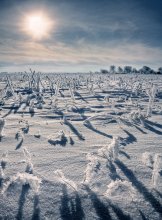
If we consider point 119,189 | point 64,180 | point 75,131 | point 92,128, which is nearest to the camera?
point 119,189

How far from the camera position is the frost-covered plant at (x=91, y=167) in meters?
2.62

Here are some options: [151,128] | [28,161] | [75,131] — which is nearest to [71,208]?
[28,161]

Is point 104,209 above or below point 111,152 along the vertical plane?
below

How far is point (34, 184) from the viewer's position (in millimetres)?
2449

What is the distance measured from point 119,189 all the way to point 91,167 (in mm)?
542

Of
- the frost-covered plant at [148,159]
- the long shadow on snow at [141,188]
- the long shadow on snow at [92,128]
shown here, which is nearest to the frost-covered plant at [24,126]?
the long shadow on snow at [92,128]

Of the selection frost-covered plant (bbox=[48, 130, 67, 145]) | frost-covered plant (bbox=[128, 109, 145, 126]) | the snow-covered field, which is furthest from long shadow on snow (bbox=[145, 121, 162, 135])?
frost-covered plant (bbox=[48, 130, 67, 145])

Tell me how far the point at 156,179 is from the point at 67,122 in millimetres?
2972

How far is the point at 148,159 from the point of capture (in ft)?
10.1

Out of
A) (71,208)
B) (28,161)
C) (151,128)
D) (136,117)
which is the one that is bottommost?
(71,208)

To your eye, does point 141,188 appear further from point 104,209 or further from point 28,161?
point 28,161

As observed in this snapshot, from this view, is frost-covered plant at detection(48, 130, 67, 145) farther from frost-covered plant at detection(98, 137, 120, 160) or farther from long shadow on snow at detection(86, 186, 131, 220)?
Result: long shadow on snow at detection(86, 186, 131, 220)

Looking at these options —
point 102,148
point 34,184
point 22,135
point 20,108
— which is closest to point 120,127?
point 102,148

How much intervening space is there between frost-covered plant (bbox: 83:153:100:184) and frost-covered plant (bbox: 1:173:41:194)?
19.4 inches
